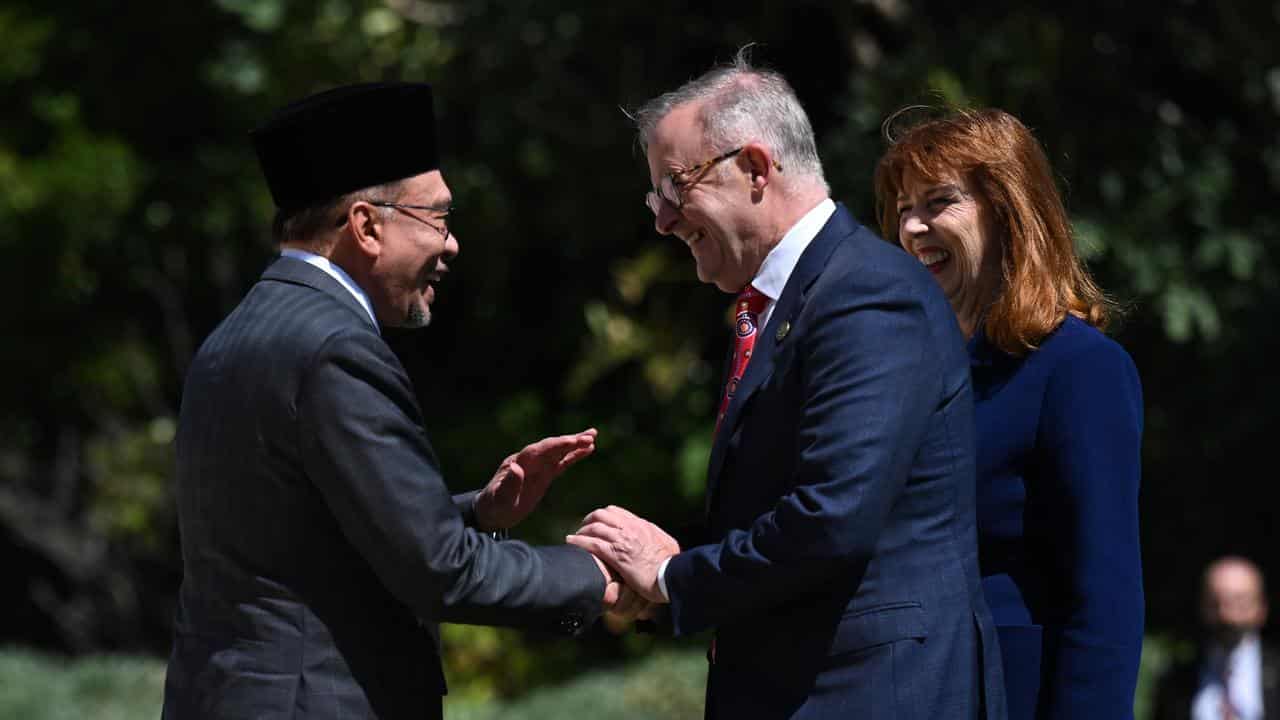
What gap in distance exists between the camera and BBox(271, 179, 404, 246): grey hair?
2.77 meters

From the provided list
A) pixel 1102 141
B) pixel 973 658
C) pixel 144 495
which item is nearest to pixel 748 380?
pixel 973 658

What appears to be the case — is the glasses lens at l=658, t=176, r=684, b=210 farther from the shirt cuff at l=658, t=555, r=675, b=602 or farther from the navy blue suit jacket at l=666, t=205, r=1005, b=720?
the shirt cuff at l=658, t=555, r=675, b=602

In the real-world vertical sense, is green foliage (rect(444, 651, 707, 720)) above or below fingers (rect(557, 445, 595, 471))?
below

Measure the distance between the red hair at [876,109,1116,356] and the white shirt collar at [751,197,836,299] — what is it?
13.6 inches

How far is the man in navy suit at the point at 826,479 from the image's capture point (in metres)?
2.44

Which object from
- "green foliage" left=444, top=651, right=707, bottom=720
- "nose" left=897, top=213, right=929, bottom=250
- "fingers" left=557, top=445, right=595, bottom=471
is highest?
"nose" left=897, top=213, right=929, bottom=250

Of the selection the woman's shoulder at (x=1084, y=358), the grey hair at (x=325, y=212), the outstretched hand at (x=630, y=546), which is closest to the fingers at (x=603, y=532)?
the outstretched hand at (x=630, y=546)

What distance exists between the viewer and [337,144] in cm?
277

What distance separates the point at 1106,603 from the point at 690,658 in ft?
18.5

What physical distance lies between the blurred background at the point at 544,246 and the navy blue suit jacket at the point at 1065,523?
130 inches

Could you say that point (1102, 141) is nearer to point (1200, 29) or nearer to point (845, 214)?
point (1200, 29)

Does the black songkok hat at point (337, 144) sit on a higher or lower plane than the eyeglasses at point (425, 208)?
higher

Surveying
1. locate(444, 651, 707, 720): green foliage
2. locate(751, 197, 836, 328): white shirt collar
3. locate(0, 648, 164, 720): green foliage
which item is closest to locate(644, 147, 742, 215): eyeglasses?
locate(751, 197, 836, 328): white shirt collar

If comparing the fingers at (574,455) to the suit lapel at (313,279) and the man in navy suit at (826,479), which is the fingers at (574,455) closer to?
the man in navy suit at (826,479)
